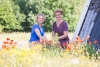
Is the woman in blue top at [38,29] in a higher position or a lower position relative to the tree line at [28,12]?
higher

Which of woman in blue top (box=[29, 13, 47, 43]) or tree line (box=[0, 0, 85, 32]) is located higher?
woman in blue top (box=[29, 13, 47, 43])

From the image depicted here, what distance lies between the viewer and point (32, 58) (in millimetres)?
4773

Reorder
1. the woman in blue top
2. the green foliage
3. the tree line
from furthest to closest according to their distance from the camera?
the tree line → the green foliage → the woman in blue top

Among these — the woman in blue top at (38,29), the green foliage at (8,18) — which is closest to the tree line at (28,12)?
the green foliage at (8,18)

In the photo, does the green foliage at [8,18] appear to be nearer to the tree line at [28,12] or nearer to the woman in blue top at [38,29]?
the tree line at [28,12]

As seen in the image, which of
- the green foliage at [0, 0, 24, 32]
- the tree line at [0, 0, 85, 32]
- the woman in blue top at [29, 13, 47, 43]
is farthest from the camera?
the tree line at [0, 0, 85, 32]

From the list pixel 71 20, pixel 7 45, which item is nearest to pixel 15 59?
pixel 7 45

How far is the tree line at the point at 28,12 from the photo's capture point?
44250 millimetres

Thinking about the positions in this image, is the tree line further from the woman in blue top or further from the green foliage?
the woman in blue top

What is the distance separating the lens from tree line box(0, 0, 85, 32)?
44250 millimetres

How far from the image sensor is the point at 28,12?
46.5m

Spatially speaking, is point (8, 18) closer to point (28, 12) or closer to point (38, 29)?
point (28, 12)

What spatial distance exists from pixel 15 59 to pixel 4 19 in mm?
39757

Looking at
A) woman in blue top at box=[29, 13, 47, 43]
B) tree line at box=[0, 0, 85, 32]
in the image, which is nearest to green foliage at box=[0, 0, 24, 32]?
tree line at box=[0, 0, 85, 32]
